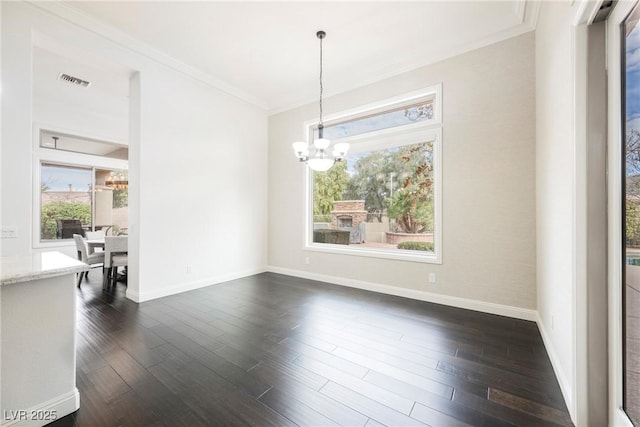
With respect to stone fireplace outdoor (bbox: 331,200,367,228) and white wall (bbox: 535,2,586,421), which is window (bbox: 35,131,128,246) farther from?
white wall (bbox: 535,2,586,421)

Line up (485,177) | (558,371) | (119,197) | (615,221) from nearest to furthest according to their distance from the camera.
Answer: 1. (615,221)
2. (558,371)
3. (485,177)
4. (119,197)

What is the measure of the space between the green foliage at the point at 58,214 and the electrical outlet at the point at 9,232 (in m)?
3.88

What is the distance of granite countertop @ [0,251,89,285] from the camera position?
1.39 m

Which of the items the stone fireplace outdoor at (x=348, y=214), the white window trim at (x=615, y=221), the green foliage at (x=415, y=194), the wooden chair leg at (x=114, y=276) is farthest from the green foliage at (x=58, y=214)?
the white window trim at (x=615, y=221)

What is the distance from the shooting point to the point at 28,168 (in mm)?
2711

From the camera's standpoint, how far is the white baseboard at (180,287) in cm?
362

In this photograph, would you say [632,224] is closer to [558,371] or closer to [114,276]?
[558,371]

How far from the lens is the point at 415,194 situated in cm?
397

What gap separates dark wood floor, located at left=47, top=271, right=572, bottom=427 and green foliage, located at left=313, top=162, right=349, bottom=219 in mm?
2038

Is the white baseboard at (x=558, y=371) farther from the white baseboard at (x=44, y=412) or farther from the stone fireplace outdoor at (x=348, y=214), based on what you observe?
the white baseboard at (x=44, y=412)

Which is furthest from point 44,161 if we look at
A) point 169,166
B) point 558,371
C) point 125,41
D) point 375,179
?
point 558,371

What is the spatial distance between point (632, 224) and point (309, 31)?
3465 mm

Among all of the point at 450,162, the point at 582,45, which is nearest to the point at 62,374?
the point at 582,45

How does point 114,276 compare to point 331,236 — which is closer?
point 114,276
